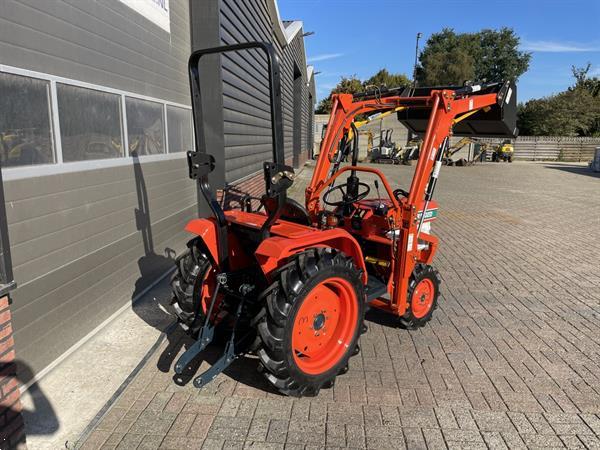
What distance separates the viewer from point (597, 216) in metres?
10.2

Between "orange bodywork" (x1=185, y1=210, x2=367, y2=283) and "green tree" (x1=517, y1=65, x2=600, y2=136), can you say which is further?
"green tree" (x1=517, y1=65, x2=600, y2=136)

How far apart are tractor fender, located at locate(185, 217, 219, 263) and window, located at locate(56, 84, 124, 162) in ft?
4.03

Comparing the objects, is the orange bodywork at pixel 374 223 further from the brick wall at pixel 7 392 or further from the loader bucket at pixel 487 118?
the brick wall at pixel 7 392

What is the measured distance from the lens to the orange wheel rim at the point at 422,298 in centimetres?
388

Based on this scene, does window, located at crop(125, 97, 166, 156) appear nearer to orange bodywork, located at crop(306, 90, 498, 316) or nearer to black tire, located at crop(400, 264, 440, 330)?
orange bodywork, located at crop(306, 90, 498, 316)

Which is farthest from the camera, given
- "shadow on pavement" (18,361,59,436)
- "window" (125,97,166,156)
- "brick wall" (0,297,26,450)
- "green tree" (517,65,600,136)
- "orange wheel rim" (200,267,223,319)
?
"green tree" (517,65,600,136)

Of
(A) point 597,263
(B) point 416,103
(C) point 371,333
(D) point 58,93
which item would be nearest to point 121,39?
(D) point 58,93

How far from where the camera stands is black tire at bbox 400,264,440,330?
12.5 feet

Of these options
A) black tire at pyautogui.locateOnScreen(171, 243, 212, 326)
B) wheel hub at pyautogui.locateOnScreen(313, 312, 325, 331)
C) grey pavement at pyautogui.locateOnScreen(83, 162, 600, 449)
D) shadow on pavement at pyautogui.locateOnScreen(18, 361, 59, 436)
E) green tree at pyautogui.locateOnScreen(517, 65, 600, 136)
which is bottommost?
grey pavement at pyautogui.locateOnScreen(83, 162, 600, 449)

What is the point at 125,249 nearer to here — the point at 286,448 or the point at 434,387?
the point at 286,448

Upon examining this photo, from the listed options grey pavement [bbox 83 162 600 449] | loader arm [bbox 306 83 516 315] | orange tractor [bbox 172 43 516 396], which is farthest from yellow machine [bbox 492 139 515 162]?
loader arm [bbox 306 83 516 315]

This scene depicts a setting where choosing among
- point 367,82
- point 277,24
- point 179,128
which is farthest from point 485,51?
point 179,128

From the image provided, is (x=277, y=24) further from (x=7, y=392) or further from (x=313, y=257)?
(x=7, y=392)

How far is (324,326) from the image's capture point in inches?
121
